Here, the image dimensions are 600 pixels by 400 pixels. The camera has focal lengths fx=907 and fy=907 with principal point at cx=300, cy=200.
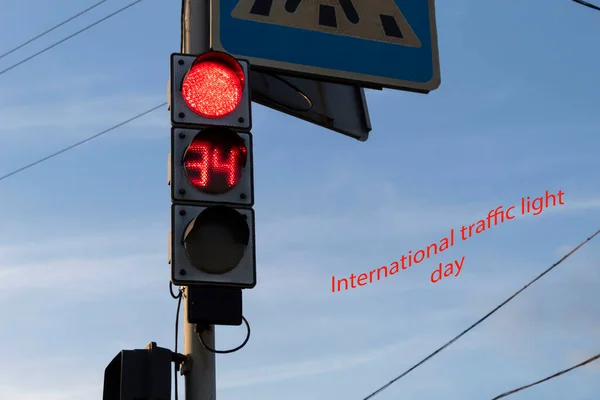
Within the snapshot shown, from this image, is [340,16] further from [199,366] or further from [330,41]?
[199,366]

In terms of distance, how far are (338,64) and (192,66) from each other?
902 millimetres

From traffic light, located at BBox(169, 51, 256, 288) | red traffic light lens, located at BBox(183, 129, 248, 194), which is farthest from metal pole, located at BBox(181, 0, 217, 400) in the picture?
red traffic light lens, located at BBox(183, 129, 248, 194)

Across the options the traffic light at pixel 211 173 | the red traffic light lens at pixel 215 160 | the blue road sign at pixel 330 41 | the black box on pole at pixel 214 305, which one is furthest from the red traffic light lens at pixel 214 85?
the black box on pole at pixel 214 305

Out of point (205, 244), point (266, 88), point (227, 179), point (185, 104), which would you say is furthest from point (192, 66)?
point (266, 88)

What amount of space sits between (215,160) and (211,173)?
0.16 feet

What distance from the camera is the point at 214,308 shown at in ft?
10.4

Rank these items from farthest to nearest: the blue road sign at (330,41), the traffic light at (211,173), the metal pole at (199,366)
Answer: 1. the blue road sign at (330,41)
2. the metal pole at (199,366)
3. the traffic light at (211,173)

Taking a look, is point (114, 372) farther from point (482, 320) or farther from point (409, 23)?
point (482, 320)

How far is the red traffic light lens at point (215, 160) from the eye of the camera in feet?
10.6

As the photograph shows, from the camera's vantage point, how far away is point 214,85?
3426 millimetres

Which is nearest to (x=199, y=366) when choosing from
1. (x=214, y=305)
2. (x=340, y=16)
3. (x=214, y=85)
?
(x=214, y=305)

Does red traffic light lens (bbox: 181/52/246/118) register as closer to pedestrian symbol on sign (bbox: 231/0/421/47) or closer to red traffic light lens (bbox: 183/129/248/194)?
red traffic light lens (bbox: 183/129/248/194)

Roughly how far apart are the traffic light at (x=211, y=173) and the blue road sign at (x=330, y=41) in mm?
569

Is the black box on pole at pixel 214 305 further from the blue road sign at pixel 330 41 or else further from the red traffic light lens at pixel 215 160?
the blue road sign at pixel 330 41
